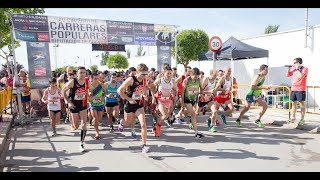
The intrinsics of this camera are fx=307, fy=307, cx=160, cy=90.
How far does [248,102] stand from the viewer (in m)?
9.43

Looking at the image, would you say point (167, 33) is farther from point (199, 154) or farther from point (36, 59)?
point (199, 154)

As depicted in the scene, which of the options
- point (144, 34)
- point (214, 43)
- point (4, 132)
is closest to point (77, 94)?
point (4, 132)

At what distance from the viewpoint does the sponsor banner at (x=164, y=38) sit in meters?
15.5

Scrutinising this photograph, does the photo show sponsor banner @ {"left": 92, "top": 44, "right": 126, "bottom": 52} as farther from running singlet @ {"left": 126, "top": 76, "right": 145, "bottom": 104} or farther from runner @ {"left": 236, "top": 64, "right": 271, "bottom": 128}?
running singlet @ {"left": 126, "top": 76, "right": 145, "bottom": 104}

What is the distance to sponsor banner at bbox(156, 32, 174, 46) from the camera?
50.7 ft

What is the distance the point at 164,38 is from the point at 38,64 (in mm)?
6208

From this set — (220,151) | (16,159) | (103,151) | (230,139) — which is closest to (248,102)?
(230,139)

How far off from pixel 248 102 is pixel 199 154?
11.9 ft

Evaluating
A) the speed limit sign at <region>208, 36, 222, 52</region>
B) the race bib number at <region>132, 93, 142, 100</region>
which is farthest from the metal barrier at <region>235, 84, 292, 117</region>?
the race bib number at <region>132, 93, 142, 100</region>

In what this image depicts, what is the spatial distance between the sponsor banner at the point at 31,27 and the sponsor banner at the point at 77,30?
0.79ft

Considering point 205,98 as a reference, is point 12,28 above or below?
above

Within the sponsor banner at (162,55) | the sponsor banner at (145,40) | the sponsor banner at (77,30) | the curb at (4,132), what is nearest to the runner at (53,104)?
the curb at (4,132)

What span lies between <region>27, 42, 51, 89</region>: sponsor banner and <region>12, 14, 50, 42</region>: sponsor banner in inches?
14.0

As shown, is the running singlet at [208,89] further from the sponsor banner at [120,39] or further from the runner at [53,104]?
the sponsor banner at [120,39]
